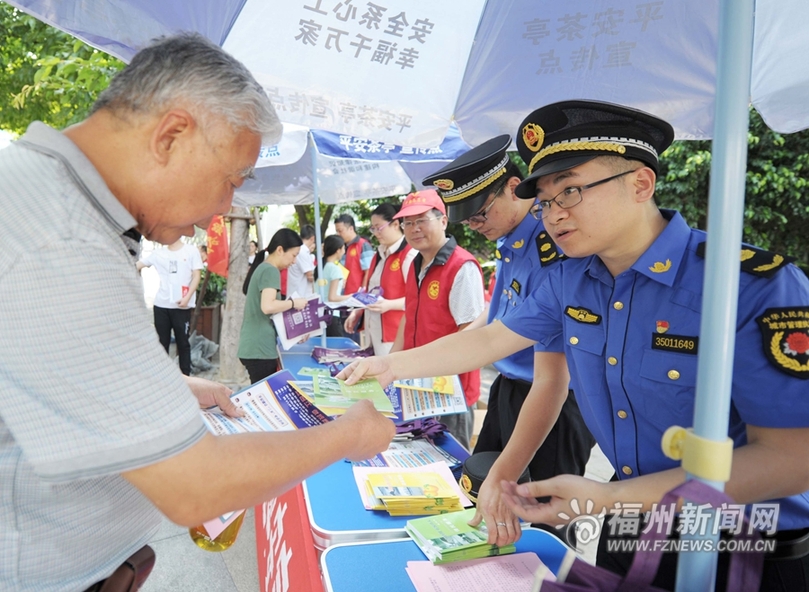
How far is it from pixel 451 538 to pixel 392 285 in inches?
130

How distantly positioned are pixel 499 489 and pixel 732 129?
1019 mm

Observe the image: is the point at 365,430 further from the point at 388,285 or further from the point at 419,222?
the point at 388,285

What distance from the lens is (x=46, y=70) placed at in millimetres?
4156

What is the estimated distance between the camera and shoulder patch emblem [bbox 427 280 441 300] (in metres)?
3.32

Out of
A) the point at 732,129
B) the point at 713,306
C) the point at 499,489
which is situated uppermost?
the point at 732,129

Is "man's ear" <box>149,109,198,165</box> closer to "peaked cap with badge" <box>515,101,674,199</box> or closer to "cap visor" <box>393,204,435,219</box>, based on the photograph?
"peaked cap with badge" <box>515,101,674,199</box>

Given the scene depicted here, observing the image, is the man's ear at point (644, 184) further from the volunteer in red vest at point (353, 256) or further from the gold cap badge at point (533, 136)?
the volunteer in red vest at point (353, 256)

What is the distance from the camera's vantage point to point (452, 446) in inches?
92.6

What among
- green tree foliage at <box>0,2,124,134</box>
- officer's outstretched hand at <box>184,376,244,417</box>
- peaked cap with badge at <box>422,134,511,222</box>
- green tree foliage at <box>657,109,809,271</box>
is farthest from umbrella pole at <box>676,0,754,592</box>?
green tree foliage at <box>657,109,809,271</box>

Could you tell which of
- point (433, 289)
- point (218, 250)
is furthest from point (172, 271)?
point (433, 289)

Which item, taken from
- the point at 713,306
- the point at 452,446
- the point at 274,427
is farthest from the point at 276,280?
the point at 713,306

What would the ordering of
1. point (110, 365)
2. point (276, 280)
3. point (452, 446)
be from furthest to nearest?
point (276, 280) → point (452, 446) → point (110, 365)

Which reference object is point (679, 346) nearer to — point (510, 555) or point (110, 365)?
point (510, 555)

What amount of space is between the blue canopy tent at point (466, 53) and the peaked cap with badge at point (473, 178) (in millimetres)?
136
